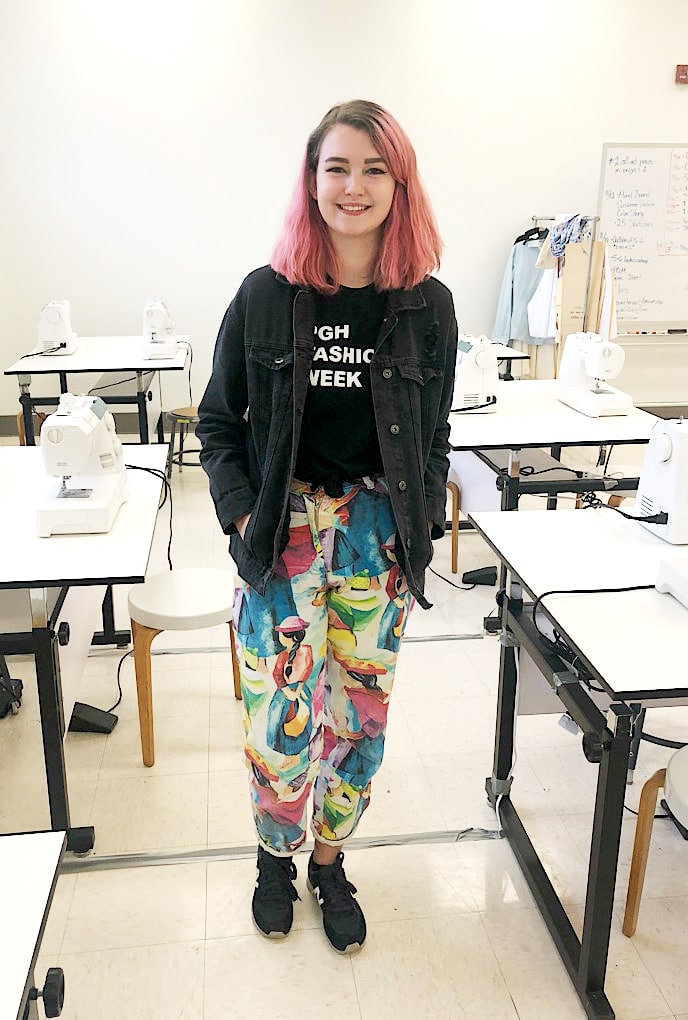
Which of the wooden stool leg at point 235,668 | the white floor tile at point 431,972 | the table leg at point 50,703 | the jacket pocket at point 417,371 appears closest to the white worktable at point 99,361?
the wooden stool leg at point 235,668

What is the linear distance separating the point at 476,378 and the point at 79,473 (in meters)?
1.65

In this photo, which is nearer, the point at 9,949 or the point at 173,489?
the point at 9,949

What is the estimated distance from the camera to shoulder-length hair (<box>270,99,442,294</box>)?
4.72 ft

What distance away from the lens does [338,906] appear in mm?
1778

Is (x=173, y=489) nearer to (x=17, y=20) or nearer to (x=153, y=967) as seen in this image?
(x=17, y=20)

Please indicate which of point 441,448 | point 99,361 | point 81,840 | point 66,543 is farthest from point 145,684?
point 99,361

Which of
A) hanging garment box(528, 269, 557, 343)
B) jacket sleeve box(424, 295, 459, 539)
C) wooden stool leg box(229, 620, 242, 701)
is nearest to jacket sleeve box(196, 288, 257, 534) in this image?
jacket sleeve box(424, 295, 459, 539)

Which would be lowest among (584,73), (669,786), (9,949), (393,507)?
(669,786)

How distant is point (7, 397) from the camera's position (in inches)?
221

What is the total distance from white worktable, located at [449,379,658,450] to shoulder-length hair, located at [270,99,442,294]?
1.39 meters

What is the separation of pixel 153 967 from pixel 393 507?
3.36 feet

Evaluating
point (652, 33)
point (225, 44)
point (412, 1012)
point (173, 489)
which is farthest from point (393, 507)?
point (652, 33)

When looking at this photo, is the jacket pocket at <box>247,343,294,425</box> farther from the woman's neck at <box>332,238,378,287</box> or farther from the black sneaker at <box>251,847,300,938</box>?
the black sneaker at <box>251,847,300,938</box>

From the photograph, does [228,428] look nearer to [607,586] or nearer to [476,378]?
[607,586]
